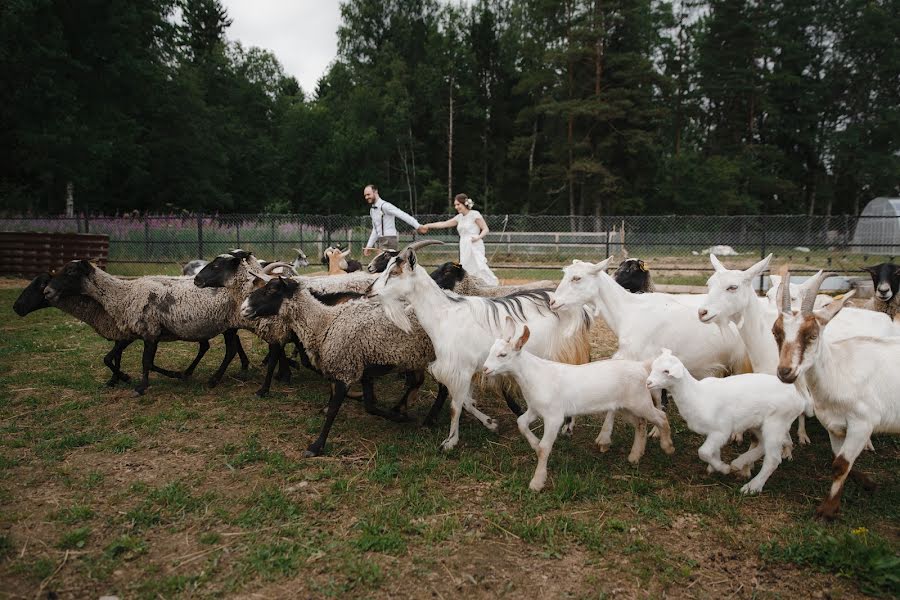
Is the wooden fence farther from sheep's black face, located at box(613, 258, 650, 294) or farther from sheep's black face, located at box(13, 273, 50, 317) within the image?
sheep's black face, located at box(613, 258, 650, 294)

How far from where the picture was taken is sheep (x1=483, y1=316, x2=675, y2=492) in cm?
427

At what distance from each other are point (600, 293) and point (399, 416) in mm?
2311

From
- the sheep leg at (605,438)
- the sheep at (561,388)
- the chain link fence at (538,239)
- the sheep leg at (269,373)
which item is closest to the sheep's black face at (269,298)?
the sheep leg at (269,373)

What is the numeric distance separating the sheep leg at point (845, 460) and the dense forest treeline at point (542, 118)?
94.5 ft

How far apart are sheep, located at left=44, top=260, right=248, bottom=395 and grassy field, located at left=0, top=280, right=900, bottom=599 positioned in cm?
120

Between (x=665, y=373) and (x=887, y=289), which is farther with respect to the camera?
(x=887, y=289)

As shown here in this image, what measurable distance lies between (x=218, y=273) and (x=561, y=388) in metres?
4.40

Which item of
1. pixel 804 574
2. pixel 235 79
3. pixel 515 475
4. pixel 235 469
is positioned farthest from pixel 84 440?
pixel 235 79

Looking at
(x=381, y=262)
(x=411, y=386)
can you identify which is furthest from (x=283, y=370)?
(x=411, y=386)

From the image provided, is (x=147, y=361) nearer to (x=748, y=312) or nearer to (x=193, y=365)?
(x=193, y=365)

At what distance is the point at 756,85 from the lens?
37.2m

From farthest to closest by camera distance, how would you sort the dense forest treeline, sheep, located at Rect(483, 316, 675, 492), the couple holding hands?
the dense forest treeline < the couple holding hands < sheep, located at Rect(483, 316, 675, 492)

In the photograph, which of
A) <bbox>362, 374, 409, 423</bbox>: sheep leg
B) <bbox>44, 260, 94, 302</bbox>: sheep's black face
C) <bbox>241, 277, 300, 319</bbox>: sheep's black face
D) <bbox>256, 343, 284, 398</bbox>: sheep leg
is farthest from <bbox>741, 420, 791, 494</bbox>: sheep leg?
<bbox>44, 260, 94, 302</bbox>: sheep's black face

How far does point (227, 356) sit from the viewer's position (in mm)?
6992
